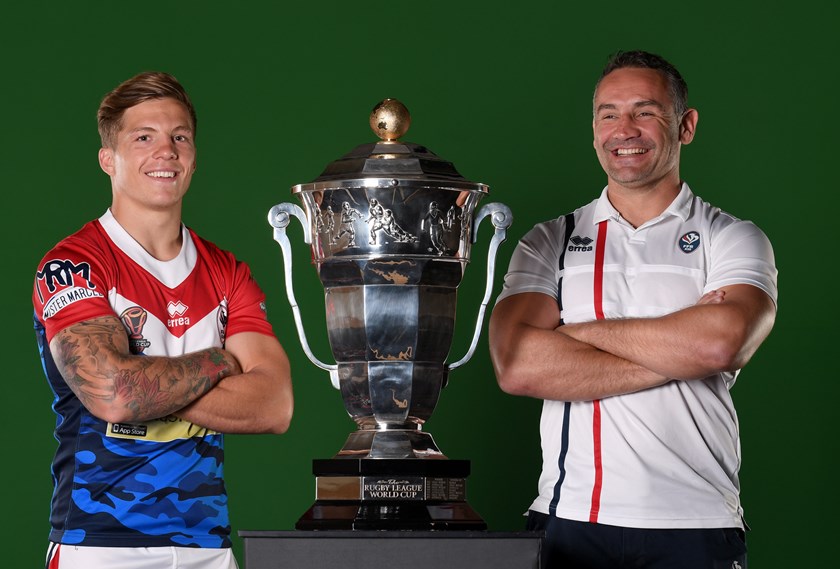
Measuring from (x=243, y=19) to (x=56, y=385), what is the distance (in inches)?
71.2

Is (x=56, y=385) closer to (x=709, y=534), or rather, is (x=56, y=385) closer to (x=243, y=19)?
(x=709, y=534)

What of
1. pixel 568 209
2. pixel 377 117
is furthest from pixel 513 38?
pixel 377 117

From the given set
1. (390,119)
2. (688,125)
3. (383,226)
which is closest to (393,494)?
Result: (383,226)

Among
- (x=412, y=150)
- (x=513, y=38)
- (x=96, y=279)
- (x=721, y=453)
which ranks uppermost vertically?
(x=513, y=38)

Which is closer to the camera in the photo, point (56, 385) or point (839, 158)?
point (56, 385)

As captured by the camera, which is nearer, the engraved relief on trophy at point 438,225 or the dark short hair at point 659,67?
the engraved relief on trophy at point 438,225

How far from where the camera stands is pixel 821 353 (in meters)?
3.61

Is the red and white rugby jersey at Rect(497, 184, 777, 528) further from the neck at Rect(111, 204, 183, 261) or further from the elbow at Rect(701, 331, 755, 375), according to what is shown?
the neck at Rect(111, 204, 183, 261)

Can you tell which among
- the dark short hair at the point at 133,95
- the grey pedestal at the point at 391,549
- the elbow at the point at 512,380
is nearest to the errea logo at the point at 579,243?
the elbow at the point at 512,380

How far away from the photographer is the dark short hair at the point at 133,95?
2.38 meters

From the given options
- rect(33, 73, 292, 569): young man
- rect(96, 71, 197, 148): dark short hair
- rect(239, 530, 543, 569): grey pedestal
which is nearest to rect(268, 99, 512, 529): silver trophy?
rect(239, 530, 543, 569): grey pedestal

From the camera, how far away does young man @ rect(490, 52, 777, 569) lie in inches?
89.7

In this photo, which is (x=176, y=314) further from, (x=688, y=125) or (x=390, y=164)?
(x=688, y=125)

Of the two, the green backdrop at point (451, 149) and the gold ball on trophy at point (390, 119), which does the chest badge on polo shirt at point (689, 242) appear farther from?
the green backdrop at point (451, 149)
